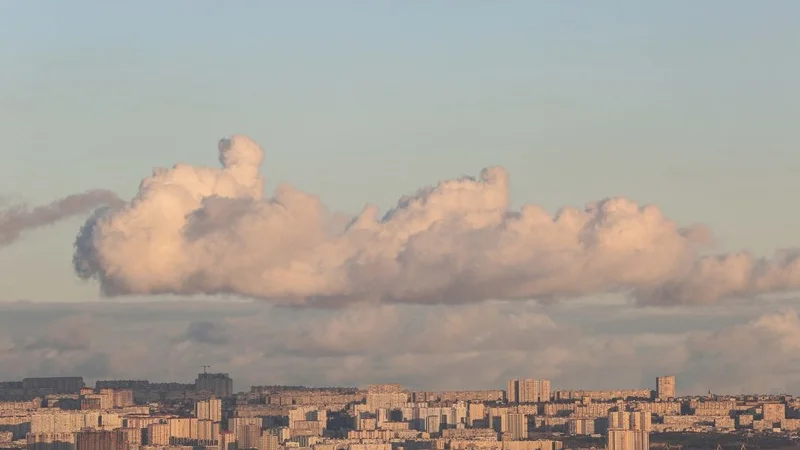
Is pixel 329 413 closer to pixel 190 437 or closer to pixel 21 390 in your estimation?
pixel 190 437

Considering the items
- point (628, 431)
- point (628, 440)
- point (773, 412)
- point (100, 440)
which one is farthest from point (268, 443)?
point (773, 412)

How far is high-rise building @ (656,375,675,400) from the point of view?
169 meters

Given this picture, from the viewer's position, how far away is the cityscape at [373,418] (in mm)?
126062

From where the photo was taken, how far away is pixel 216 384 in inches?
7032

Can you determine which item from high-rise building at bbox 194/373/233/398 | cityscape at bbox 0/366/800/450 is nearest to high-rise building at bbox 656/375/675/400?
cityscape at bbox 0/366/800/450

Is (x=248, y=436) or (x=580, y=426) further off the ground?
(x=580, y=426)

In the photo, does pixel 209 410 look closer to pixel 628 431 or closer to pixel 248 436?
pixel 248 436

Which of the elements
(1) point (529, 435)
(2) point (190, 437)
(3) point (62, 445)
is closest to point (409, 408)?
(1) point (529, 435)

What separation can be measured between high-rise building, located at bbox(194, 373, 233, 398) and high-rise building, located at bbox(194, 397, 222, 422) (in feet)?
82.7

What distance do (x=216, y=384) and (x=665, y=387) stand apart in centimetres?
3892

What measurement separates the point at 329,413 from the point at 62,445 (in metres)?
35.0

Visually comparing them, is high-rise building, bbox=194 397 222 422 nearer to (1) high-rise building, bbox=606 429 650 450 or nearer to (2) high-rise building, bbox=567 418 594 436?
(2) high-rise building, bbox=567 418 594 436

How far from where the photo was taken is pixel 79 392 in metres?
170

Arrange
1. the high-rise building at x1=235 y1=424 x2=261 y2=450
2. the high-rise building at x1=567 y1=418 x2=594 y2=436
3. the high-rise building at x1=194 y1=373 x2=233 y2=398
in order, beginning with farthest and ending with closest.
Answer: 1. the high-rise building at x1=194 y1=373 x2=233 y2=398
2. the high-rise building at x1=567 y1=418 x2=594 y2=436
3. the high-rise building at x1=235 y1=424 x2=261 y2=450
